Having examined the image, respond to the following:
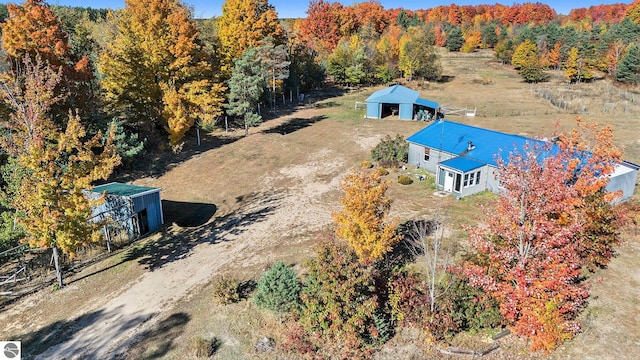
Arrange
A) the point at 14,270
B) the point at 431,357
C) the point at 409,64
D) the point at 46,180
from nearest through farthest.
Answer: the point at 431,357 → the point at 46,180 → the point at 14,270 → the point at 409,64

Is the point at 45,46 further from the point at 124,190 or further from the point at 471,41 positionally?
the point at 471,41

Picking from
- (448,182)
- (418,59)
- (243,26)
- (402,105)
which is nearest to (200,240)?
(448,182)

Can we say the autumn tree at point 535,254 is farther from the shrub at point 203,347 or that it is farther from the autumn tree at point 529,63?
the autumn tree at point 529,63

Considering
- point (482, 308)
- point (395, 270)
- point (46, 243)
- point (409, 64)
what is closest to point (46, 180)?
point (46, 243)

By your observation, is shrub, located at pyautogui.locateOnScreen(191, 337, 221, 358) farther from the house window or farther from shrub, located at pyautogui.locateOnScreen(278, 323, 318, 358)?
the house window

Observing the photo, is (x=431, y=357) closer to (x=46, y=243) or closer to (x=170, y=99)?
(x=46, y=243)

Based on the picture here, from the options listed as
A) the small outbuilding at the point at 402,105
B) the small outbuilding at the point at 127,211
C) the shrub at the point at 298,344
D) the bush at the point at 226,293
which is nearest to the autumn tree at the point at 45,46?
the small outbuilding at the point at 127,211
